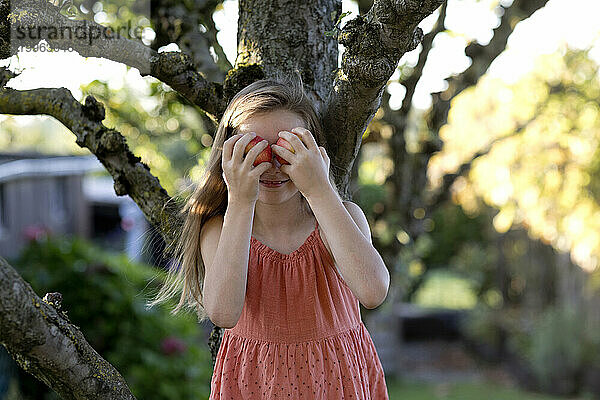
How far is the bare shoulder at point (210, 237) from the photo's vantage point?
1623 millimetres

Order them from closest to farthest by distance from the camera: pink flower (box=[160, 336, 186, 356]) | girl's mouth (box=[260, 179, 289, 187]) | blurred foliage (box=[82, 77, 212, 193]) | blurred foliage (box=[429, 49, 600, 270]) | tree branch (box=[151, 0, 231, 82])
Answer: girl's mouth (box=[260, 179, 289, 187])
tree branch (box=[151, 0, 231, 82])
blurred foliage (box=[82, 77, 212, 193])
pink flower (box=[160, 336, 186, 356])
blurred foliage (box=[429, 49, 600, 270])

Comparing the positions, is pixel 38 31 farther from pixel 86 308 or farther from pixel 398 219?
pixel 86 308

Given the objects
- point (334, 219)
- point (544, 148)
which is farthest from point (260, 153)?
point (544, 148)

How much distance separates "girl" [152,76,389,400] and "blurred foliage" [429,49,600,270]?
5.45 meters

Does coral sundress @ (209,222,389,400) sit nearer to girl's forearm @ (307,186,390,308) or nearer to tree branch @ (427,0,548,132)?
girl's forearm @ (307,186,390,308)

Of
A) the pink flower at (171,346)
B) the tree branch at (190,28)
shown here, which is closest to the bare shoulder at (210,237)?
the tree branch at (190,28)

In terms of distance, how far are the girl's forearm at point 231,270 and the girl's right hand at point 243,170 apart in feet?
0.08

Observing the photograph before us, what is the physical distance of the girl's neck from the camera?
1.69m

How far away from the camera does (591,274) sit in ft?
27.9

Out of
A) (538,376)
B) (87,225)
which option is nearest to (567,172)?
(538,376)

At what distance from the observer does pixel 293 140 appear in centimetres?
144

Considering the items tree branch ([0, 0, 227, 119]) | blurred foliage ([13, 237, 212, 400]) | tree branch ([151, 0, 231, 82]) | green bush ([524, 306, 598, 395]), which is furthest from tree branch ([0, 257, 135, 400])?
green bush ([524, 306, 598, 395])

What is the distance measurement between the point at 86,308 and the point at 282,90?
4271 millimetres

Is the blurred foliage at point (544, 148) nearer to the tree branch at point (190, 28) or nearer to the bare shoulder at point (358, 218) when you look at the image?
the tree branch at point (190, 28)
